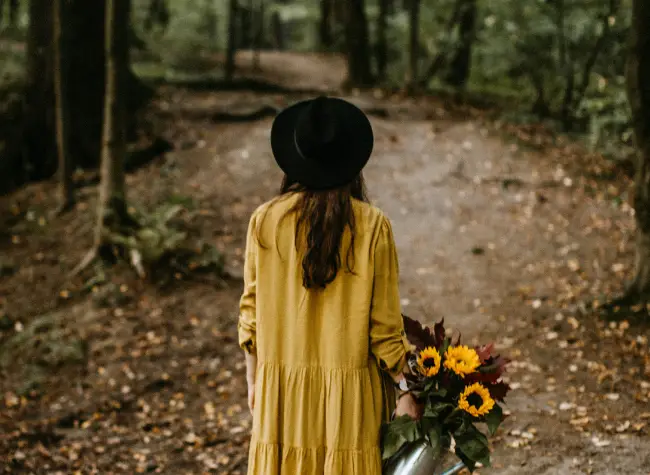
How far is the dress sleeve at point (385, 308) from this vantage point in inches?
107

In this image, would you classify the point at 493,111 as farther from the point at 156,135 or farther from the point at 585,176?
the point at 156,135

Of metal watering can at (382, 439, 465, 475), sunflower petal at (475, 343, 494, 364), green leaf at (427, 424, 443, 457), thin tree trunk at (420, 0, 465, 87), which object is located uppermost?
thin tree trunk at (420, 0, 465, 87)

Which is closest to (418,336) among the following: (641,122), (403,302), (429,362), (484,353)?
(429,362)

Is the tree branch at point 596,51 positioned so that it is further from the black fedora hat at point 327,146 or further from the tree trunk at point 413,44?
the black fedora hat at point 327,146

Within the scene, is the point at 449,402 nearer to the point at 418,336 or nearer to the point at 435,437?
the point at 435,437

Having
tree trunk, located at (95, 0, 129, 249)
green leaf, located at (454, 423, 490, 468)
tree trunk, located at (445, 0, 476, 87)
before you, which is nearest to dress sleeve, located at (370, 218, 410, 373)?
green leaf, located at (454, 423, 490, 468)

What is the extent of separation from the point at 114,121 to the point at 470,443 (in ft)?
22.9

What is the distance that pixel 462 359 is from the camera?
2816mm

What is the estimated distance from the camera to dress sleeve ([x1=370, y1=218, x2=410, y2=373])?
2729mm

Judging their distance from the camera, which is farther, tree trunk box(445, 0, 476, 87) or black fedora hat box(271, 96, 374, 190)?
tree trunk box(445, 0, 476, 87)

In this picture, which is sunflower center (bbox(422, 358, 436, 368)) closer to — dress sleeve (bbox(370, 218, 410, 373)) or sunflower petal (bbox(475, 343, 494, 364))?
dress sleeve (bbox(370, 218, 410, 373))

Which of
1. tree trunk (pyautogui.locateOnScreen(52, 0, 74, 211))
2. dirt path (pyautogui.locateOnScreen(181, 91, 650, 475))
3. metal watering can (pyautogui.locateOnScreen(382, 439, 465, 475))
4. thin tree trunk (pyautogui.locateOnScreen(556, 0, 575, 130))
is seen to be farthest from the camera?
thin tree trunk (pyautogui.locateOnScreen(556, 0, 575, 130))

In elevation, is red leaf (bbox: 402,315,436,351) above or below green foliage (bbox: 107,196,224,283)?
above

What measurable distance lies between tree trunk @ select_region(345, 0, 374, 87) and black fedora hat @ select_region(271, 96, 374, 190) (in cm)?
1319
